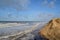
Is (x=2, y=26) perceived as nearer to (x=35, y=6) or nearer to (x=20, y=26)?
(x=20, y=26)

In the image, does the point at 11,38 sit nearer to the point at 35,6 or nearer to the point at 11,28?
the point at 11,28

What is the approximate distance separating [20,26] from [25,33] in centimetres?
14

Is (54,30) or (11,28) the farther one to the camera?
(11,28)

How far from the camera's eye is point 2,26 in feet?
6.90

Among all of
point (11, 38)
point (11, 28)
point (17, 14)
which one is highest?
point (17, 14)

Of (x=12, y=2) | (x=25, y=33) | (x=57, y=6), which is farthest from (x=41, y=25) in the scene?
(x=12, y=2)

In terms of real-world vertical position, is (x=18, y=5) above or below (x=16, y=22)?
above

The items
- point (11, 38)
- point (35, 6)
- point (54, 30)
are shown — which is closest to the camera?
point (54, 30)

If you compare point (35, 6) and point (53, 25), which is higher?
point (35, 6)

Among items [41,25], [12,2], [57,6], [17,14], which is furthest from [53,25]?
[12,2]

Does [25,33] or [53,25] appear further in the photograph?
[25,33]

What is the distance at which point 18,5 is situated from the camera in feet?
7.06

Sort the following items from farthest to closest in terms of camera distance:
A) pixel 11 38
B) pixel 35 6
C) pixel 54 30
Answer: pixel 35 6 < pixel 11 38 < pixel 54 30

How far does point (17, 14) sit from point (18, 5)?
15cm
